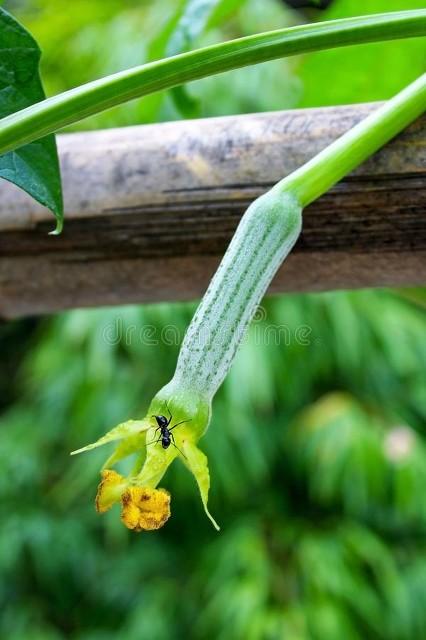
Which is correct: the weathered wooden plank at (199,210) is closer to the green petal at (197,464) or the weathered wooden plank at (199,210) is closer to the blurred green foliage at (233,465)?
the green petal at (197,464)

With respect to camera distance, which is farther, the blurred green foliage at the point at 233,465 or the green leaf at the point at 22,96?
→ the blurred green foliage at the point at 233,465

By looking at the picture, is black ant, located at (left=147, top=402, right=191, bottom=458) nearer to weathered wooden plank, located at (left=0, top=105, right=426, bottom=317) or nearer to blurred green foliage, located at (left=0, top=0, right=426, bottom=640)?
weathered wooden plank, located at (left=0, top=105, right=426, bottom=317)

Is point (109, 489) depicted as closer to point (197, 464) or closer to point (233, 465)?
point (197, 464)

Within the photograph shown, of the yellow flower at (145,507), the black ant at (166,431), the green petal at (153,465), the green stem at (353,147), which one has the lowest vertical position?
the yellow flower at (145,507)

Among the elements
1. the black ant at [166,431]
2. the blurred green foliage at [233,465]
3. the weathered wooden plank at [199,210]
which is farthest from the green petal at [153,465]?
the blurred green foliage at [233,465]

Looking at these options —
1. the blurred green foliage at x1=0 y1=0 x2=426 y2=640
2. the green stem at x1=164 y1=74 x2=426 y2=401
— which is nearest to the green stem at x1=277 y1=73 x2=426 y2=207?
the green stem at x1=164 y1=74 x2=426 y2=401

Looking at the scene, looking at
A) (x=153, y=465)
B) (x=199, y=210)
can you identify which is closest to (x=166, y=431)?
(x=153, y=465)
